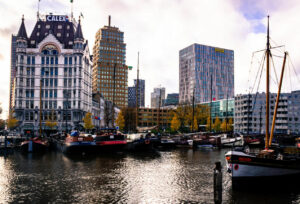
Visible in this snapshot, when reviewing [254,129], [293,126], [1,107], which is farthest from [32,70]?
[293,126]

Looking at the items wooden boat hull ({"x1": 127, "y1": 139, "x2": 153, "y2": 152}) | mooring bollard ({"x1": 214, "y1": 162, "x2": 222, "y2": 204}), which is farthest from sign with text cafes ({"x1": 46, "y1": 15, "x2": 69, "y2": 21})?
mooring bollard ({"x1": 214, "y1": 162, "x2": 222, "y2": 204})

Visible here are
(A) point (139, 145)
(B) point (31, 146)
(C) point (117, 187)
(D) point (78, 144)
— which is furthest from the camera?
(A) point (139, 145)

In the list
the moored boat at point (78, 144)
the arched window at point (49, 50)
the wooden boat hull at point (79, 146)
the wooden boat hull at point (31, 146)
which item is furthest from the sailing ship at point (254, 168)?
the arched window at point (49, 50)

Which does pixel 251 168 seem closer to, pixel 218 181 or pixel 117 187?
pixel 218 181

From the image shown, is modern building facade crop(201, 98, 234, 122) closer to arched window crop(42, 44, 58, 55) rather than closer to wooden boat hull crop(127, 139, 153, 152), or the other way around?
arched window crop(42, 44, 58, 55)

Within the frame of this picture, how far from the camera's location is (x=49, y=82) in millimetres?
93688

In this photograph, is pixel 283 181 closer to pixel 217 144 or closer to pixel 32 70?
pixel 217 144

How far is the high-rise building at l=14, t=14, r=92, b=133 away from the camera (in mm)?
91750

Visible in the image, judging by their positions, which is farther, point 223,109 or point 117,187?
point 223,109

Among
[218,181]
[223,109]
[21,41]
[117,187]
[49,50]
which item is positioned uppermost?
[21,41]

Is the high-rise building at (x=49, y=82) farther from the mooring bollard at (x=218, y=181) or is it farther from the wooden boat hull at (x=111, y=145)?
the mooring bollard at (x=218, y=181)

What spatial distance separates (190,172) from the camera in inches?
1128

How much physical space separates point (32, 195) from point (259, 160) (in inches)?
630

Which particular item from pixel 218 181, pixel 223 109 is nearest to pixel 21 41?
pixel 218 181
